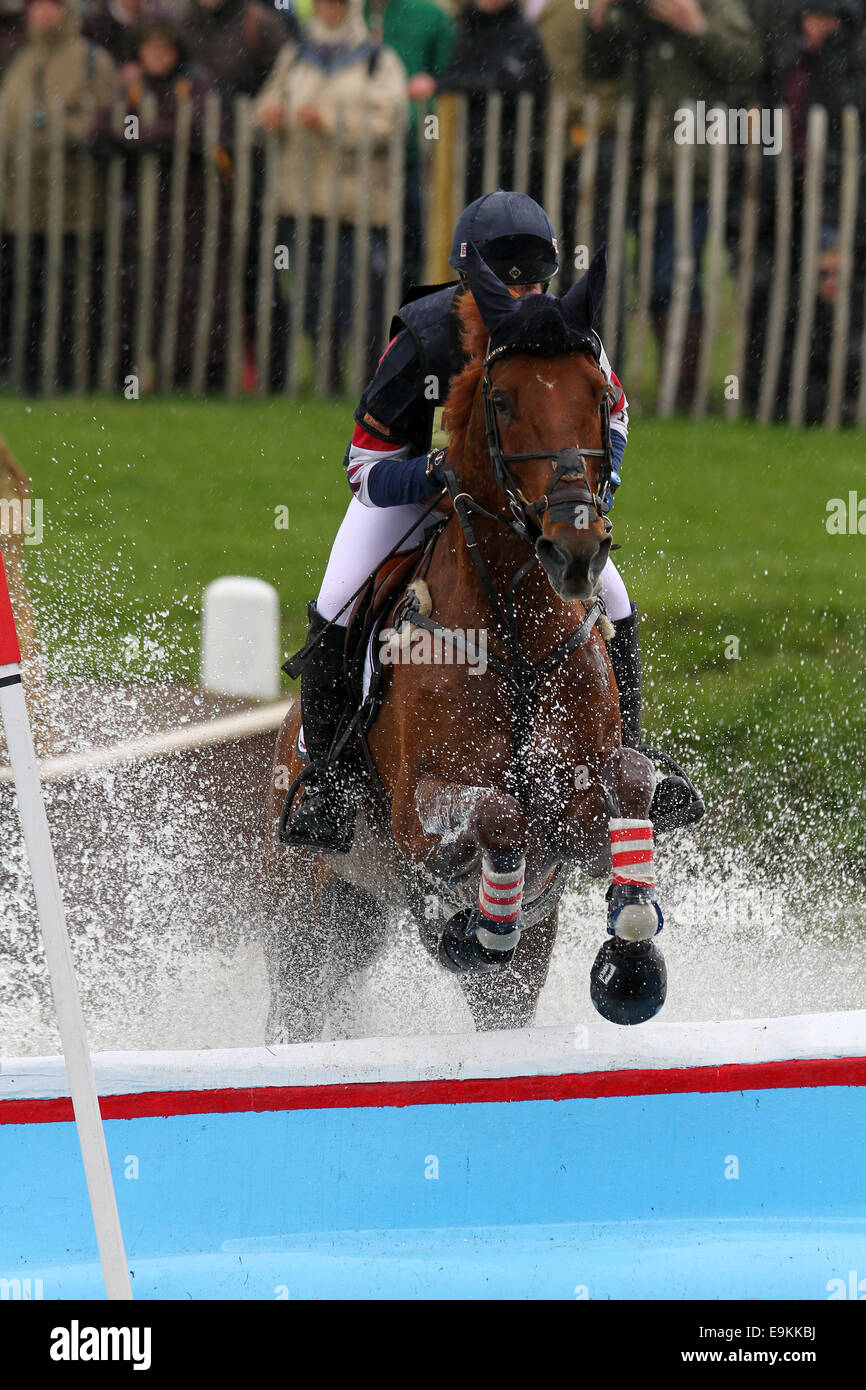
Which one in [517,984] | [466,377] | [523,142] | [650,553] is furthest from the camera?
[523,142]

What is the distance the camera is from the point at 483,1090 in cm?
397

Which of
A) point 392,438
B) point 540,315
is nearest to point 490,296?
point 540,315

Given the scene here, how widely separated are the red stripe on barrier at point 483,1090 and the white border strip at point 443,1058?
16 millimetres

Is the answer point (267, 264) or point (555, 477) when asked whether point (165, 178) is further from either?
point (555, 477)

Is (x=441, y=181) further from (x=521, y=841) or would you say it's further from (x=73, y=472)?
(x=521, y=841)

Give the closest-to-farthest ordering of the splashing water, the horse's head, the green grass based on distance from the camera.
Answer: the horse's head
the splashing water
the green grass

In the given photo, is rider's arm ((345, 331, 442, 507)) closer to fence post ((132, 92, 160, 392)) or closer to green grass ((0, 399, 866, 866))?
green grass ((0, 399, 866, 866))

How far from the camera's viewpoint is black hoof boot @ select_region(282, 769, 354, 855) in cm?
462

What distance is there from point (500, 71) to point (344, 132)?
1034mm

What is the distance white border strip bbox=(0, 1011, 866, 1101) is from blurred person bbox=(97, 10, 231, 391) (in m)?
7.55

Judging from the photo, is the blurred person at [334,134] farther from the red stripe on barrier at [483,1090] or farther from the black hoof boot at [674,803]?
the red stripe on barrier at [483,1090]

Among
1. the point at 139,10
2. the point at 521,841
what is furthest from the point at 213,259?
the point at 521,841

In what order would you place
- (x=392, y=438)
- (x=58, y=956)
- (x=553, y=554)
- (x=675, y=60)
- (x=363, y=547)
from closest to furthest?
(x=58, y=956) → (x=553, y=554) → (x=392, y=438) → (x=363, y=547) → (x=675, y=60)

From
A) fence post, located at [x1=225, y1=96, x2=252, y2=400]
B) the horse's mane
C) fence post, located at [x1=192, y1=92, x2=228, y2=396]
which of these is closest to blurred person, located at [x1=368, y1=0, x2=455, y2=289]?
Result: fence post, located at [x1=225, y1=96, x2=252, y2=400]
